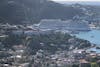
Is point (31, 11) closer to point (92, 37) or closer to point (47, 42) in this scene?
point (92, 37)

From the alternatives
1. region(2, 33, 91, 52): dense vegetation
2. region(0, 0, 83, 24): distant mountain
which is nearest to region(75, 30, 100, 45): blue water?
region(2, 33, 91, 52): dense vegetation

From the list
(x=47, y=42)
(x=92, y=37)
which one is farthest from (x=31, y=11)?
(x=47, y=42)

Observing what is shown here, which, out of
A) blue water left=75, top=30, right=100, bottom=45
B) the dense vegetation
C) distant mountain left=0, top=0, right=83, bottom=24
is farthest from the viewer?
distant mountain left=0, top=0, right=83, bottom=24

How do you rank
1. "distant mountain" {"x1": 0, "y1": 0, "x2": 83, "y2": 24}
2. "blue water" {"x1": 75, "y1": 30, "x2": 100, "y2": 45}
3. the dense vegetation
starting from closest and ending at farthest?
the dense vegetation
"blue water" {"x1": 75, "y1": 30, "x2": 100, "y2": 45}
"distant mountain" {"x1": 0, "y1": 0, "x2": 83, "y2": 24}

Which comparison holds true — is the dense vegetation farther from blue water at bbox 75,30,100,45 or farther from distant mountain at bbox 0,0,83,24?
distant mountain at bbox 0,0,83,24

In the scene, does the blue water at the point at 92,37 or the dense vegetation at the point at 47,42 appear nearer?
the dense vegetation at the point at 47,42

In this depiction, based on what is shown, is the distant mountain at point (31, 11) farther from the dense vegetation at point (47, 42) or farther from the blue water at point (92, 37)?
the dense vegetation at point (47, 42)

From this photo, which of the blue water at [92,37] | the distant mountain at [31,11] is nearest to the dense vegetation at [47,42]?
the blue water at [92,37]

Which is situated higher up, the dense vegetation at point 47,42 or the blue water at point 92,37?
the dense vegetation at point 47,42

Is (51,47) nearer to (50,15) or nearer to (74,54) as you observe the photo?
(74,54)
